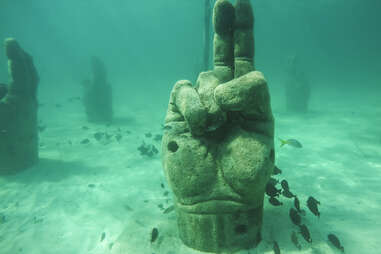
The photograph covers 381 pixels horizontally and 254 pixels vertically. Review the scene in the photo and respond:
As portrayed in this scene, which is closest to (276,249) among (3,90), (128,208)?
(128,208)

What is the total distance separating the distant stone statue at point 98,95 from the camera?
17359 mm

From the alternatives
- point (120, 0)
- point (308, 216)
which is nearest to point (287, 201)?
point (308, 216)

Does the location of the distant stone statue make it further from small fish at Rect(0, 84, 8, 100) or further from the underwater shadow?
small fish at Rect(0, 84, 8, 100)

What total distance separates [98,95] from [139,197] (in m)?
12.4

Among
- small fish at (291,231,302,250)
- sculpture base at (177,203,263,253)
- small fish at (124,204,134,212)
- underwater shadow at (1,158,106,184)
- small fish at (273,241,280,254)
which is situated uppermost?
sculpture base at (177,203,263,253)

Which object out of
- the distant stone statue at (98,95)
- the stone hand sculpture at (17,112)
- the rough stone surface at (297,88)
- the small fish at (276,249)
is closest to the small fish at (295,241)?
the small fish at (276,249)

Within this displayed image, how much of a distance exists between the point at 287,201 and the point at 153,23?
153540 mm

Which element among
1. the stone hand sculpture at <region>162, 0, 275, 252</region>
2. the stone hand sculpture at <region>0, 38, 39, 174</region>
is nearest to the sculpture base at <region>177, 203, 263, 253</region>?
the stone hand sculpture at <region>162, 0, 275, 252</region>

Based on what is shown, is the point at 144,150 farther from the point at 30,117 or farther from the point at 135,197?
the point at 30,117

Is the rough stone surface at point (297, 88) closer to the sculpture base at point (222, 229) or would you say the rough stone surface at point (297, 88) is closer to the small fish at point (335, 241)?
the small fish at point (335, 241)

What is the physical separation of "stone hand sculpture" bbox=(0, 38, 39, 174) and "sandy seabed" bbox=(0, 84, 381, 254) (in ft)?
2.32

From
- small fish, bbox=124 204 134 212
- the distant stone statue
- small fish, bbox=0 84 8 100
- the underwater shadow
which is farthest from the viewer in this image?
the distant stone statue

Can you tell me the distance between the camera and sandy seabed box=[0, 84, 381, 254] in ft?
14.8

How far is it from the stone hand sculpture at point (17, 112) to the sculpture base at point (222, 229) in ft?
28.2
